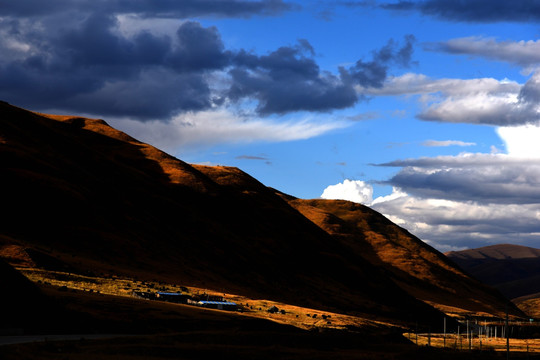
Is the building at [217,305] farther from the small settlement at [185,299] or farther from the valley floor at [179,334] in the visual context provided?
the valley floor at [179,334]

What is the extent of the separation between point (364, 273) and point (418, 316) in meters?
23.0

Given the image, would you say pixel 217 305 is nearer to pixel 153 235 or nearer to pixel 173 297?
pixel 173 297

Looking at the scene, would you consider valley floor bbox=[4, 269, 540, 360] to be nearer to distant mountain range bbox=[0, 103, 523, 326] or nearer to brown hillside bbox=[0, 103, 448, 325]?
distant mountain range bbox=[0, 103, 523, 326]

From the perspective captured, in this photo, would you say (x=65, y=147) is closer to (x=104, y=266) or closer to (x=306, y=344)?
(x=104, y=266)

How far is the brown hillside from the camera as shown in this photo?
131m

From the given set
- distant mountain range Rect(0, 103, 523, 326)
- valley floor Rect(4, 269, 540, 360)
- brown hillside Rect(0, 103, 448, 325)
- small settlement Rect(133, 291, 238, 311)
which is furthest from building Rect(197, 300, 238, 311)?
brown hillside Rect(0, 103, 448, 325)

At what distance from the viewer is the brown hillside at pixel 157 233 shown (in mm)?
131125

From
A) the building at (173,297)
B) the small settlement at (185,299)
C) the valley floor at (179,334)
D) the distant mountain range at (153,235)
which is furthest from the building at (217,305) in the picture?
the distant mountain range at (153,235)

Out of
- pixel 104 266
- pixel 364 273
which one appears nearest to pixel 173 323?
pixel 104 266

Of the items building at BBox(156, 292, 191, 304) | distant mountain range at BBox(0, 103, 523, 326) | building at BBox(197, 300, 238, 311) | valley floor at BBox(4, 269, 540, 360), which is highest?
distant mountain range at BBox(0, 103, 523, 326)

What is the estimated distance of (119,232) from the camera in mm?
142375

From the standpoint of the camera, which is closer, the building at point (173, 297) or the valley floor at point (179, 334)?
the valley floor at point (179, 334)

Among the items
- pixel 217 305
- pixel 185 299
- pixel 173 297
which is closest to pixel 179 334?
pixel 173 297

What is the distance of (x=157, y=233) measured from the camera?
154 metres
